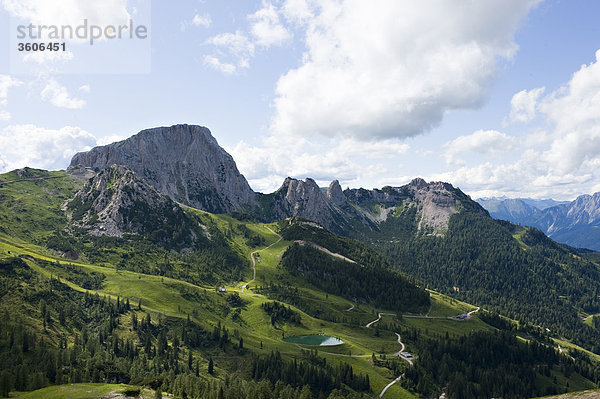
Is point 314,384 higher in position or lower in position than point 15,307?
lower

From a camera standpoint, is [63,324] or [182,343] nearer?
[63,324]

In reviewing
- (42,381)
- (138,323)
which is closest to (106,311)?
(138,323)

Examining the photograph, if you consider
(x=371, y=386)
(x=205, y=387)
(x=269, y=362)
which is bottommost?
(x=371, y=386)

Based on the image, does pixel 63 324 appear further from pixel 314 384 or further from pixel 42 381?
pixel 314 384

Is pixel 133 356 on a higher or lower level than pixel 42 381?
lower

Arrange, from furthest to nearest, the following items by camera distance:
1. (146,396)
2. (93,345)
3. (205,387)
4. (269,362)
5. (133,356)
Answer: (269,362)
(133,356)
(93,345)
(205,387)
(146,396)

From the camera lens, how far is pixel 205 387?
429ft

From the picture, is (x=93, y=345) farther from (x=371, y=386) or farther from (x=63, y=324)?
(x=371, y=386)

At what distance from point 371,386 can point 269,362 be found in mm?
52821

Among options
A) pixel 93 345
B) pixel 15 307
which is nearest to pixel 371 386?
pixel 93 345

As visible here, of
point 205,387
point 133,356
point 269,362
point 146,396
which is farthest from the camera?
point 269,362

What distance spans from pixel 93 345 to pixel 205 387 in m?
60.7

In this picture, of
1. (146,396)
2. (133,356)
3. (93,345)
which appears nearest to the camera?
(146,396)

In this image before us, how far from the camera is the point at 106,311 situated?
19362 cm
